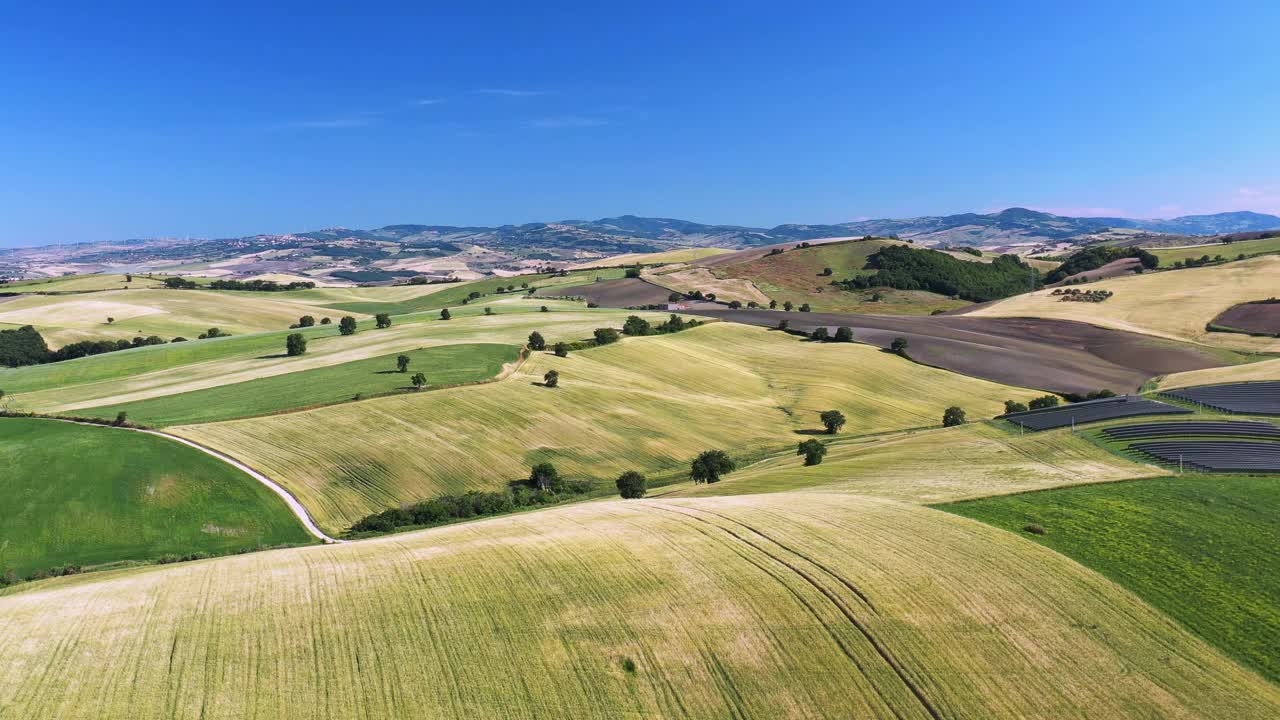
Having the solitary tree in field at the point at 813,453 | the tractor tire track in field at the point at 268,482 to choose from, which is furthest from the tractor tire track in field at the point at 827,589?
the tractor tire track in field at the point at 268,482

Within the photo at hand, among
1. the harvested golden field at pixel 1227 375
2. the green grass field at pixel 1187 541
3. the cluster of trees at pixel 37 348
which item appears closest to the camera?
the green grass field at pixel 1187 541

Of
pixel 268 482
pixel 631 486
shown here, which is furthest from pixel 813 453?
pixel 268 482

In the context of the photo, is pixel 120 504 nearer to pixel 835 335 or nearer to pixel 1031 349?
pixel 835 335

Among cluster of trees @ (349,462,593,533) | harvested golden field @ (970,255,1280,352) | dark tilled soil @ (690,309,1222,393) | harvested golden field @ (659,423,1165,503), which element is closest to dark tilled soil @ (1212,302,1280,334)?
harvested golden field @ (970,255,1280,352)

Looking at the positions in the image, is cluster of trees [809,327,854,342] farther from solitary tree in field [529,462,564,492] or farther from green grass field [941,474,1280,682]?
green grass field [941,474,1280,682]

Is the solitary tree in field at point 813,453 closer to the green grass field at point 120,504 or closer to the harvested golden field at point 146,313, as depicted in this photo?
the green grass field at point 120,504

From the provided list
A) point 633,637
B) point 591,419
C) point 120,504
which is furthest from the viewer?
point 591,419

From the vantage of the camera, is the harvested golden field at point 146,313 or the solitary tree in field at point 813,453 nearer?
the solitary tree in field at point 813,453
